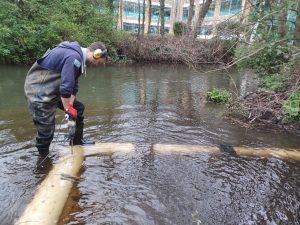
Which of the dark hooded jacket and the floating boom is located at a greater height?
the dark hooded jacket

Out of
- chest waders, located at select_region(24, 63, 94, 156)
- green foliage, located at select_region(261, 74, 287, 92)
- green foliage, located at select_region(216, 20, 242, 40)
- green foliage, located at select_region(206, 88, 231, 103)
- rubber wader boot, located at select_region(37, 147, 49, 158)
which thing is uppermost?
green foliage, located at select_region(216, 20, 242, 40)

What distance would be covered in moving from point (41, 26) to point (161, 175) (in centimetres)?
1625

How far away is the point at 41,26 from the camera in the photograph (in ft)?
60.9

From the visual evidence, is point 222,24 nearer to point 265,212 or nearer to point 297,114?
point 297,114

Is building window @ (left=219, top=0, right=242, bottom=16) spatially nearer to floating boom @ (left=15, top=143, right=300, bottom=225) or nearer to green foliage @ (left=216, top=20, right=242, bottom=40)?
green foliage @ (left=216, top=20, right=242, bottom=40)

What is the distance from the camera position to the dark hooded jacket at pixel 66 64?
13.7 ft

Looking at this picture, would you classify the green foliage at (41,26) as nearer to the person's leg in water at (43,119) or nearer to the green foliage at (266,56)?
the green foliage at (266,56)

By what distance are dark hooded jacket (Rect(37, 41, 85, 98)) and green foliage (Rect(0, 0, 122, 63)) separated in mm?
12906

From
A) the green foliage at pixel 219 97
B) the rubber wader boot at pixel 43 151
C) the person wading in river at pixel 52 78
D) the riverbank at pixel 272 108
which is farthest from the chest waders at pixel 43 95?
the green foliage at pixel 219 97

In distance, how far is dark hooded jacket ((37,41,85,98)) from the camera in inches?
165

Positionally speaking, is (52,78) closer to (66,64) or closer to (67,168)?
(66,64)

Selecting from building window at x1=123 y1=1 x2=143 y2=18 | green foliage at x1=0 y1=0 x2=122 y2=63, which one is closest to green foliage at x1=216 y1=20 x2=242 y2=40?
green foliage at x1=0 y1=0 x2=122 y2=63

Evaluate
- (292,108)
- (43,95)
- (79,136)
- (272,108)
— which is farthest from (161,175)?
(272,108)

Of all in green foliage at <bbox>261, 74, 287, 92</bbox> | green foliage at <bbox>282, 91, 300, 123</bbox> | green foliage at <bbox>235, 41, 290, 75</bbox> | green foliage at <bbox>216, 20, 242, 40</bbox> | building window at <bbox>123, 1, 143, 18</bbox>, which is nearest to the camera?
green foliage at <bbox>282, 91, 300, 123</bbox>
